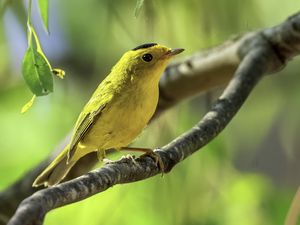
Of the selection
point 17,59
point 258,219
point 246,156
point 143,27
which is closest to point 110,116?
point 143,27

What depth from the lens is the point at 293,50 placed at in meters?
3.83

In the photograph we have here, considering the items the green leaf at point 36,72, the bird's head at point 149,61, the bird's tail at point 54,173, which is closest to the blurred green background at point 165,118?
the bird's head at point 149,61

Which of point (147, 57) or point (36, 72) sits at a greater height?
point (36, 72)

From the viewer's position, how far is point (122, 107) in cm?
335

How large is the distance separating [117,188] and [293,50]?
3.88 feet

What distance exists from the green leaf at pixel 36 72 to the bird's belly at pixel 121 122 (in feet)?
3.28

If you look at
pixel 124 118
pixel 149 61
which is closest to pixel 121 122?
pixel 124 118

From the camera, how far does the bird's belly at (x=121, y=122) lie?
129 inches

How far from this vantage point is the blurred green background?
13.2ft

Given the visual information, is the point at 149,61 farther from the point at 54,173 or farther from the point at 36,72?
the point at 36,72

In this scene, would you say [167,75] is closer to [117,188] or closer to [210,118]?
[117,188]

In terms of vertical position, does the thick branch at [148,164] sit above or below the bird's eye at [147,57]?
below

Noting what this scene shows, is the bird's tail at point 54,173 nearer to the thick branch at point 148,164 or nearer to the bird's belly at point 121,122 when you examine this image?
the bird's belly at point 121,122

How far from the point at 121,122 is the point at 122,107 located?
8 centimetres
